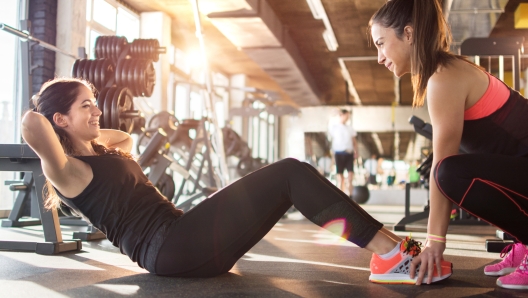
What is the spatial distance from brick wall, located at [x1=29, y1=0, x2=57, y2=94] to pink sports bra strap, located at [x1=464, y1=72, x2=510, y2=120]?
4.49 metres

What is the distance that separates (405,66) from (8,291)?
1433mm

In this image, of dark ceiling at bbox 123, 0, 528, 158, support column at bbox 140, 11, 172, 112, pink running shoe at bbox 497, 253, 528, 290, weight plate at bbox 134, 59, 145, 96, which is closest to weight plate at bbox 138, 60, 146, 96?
weight plate at bbox 134, 59, 145, 96

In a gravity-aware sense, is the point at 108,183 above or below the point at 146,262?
above

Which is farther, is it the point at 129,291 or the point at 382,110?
the point at 382,110

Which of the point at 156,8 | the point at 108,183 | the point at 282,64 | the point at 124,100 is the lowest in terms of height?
the point at 108,183

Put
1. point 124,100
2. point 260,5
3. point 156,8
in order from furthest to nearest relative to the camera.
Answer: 1. point 156,8
2. point 260,5
3. point 124,100

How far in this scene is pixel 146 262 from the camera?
1.83 metres

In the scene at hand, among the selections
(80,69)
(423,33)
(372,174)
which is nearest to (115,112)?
(80,69)

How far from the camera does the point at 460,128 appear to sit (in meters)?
1.66

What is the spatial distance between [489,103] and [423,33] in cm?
30

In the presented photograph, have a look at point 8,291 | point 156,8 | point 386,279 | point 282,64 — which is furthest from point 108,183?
point 282,64

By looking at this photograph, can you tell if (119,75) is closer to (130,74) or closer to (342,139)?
(130,74)

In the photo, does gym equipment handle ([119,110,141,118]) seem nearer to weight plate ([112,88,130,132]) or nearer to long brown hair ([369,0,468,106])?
weight plate ([112,88,130,132])

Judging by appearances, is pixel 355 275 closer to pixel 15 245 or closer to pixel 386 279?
pixel 386 279
